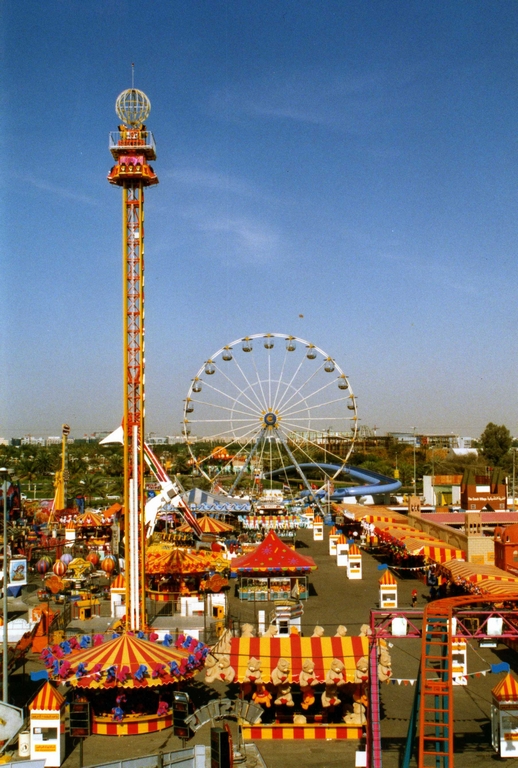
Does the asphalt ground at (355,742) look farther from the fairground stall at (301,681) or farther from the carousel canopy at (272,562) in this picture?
the carousel canopy at (272,562)

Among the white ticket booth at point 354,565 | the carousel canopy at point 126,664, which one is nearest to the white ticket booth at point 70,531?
the white ticket booth at point 354,565

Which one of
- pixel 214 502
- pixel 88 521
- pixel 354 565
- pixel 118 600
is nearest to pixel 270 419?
pixel 214 502

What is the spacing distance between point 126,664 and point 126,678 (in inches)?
11.4

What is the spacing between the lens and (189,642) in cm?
1762

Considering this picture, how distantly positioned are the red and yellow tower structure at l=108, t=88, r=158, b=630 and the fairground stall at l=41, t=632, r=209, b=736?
4639mm

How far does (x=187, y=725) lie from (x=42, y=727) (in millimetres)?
3670

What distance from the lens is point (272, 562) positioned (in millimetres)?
30906

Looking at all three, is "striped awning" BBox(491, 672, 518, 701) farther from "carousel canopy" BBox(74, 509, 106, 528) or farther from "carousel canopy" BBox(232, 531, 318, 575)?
"carousel canopy" BBox(74, 509, 106, 528)

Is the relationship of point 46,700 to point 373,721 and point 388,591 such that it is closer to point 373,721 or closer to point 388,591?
point 373,721

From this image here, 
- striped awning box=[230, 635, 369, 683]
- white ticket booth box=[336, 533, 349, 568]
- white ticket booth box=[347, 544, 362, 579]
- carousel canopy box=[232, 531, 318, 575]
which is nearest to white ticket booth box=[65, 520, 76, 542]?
white ticket booth box=[336, 533, 349, 568]

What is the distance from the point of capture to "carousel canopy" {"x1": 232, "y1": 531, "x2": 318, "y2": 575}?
30.8 metres

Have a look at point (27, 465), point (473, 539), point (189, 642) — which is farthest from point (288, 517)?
point (27, 465)

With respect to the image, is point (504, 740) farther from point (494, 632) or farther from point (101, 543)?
point (101, 543)

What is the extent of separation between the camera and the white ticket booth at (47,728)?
1476cm
